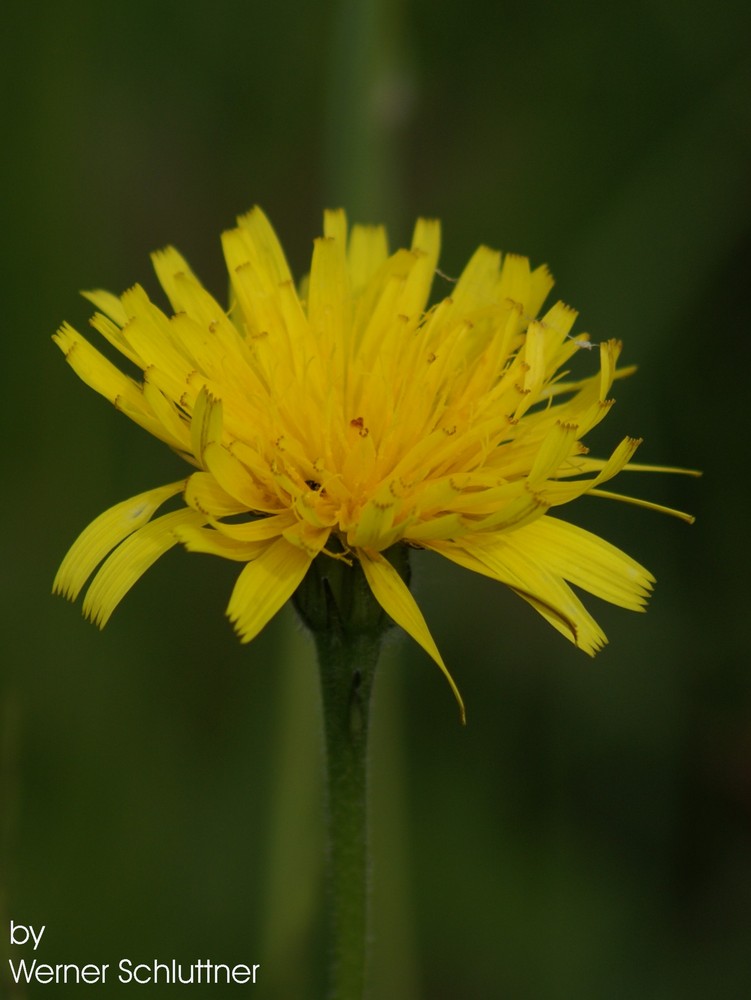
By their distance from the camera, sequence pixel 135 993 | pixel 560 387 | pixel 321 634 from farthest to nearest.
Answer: pixel 135 993 < pixel 560 387 < pixel 321 634

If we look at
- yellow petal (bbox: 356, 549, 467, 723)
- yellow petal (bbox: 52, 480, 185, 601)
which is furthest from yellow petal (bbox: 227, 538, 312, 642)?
yellow petal (bbox: 52, 480, 185, 601)

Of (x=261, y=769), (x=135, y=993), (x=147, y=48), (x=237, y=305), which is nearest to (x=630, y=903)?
(x=261, y=769)

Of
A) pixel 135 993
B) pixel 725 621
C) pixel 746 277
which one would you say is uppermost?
pixel 746 277

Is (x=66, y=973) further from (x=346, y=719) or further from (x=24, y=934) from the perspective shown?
(x=346, y=719)

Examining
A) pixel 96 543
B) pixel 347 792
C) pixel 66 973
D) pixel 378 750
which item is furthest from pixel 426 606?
pixel 96 543

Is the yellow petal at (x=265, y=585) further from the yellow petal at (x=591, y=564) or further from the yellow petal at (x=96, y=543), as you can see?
the yellow petal at (x=591, y=564)

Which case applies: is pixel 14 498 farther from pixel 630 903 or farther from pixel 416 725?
pixel 630 903
